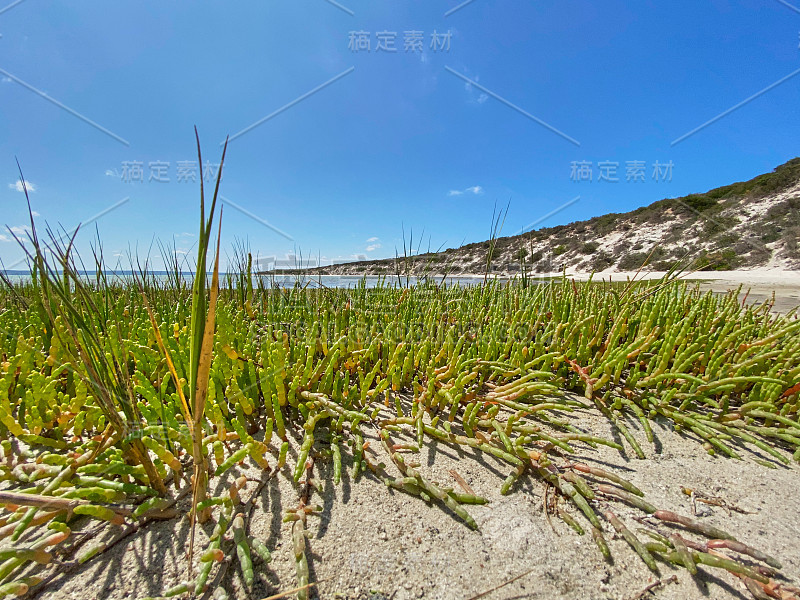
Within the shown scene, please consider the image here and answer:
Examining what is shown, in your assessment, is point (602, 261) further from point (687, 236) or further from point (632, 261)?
point (687, 236)

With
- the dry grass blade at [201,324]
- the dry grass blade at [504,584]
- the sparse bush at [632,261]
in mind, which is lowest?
the dry grass blade at [504,584]

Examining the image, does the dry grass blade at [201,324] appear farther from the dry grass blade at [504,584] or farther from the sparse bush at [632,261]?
the sparse bush at [632,261]

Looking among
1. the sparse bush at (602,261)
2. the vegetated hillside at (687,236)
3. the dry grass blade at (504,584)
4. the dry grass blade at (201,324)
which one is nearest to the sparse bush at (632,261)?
the vegetated hillside at (687,236)

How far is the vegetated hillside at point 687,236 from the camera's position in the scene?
48.8ft

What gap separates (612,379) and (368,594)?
5.37ft

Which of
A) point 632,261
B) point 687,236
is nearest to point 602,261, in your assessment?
point 632,261

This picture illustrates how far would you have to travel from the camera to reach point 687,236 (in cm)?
1872

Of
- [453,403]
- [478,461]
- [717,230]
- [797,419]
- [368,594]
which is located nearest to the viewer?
[368,594]

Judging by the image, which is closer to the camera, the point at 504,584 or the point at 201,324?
the point at 201,324

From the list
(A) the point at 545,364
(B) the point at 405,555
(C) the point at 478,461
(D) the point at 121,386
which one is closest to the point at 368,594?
(B) the point at 405,555

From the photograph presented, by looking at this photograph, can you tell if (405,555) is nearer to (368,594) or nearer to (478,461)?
(368,594)

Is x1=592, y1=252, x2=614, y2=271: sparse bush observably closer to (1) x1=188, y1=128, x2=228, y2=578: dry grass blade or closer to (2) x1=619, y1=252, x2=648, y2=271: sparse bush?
(2) x1=619, y1=252, x2=648, y2=271: sparse bush

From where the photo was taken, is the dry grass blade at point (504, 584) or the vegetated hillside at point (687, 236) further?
the vegetated hillside at point (687, 236)

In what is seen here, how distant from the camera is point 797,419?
153 centimetres
